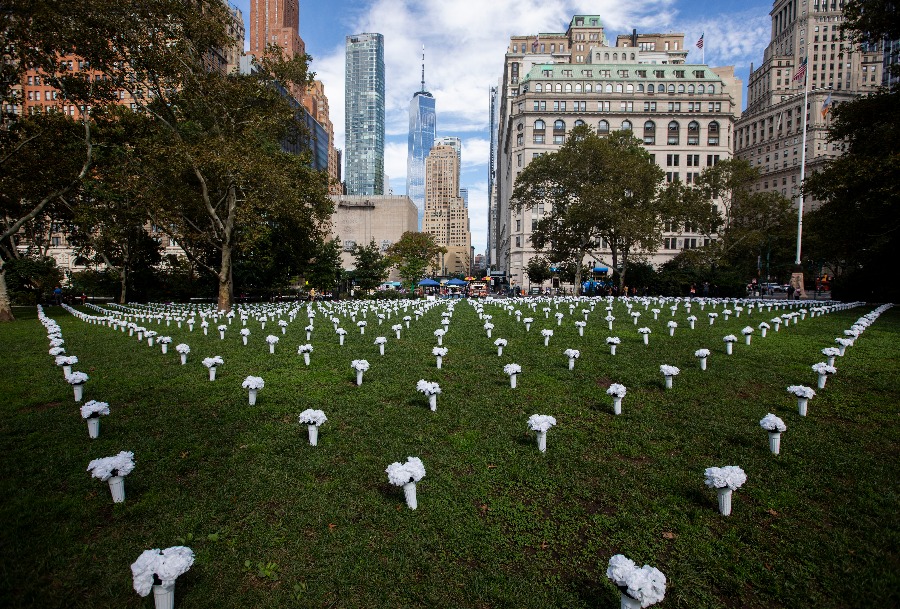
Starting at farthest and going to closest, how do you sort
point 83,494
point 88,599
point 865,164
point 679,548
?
point 865,164
point 83,494
point 679,548
point 88,599

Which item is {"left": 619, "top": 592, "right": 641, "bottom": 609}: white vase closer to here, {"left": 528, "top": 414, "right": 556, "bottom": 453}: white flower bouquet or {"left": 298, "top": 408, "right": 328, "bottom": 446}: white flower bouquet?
{"left": 528, "top": 414, "right": 556, "bottom": 453}: white flower bouquet

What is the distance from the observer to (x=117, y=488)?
453cm

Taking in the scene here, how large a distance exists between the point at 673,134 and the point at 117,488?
3307 inches

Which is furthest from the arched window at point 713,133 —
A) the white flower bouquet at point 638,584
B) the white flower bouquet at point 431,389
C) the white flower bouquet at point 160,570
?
the white flower bouquet at point 160,570

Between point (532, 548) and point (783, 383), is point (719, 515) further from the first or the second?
point (783, 383)

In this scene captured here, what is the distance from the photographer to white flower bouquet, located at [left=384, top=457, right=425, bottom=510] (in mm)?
4320

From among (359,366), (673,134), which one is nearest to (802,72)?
(673,134)

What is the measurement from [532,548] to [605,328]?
12376 millimetres

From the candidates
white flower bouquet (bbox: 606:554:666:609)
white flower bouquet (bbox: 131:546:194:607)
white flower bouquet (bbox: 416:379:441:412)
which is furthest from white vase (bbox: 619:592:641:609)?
white flower bouquet (bbox: 416:379:441:412)

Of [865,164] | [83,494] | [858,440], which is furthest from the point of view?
[865,164]

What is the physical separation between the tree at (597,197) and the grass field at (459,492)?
27135 mm

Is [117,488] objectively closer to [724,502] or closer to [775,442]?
[724,502]

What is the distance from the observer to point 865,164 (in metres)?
20.0

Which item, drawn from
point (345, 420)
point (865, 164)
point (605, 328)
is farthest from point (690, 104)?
point (345, 420)
